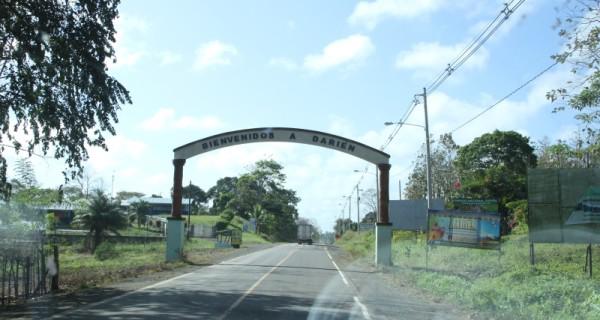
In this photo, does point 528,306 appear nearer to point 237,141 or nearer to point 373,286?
point 373,286

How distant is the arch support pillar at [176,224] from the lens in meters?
32.8

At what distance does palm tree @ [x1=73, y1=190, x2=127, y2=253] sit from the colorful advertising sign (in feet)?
132

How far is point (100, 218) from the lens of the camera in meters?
57.0

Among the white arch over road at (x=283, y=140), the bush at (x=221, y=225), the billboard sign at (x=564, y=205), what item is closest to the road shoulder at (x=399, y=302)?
the billboard sign at (x=564, y=205)

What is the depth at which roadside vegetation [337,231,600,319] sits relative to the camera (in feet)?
40.0

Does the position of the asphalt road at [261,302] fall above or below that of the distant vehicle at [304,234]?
below

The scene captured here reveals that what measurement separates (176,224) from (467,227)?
Result: 16544 mm

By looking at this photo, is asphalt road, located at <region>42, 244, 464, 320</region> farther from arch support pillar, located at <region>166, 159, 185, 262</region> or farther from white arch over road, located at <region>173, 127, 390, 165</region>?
white arch over road, located at <region>173, 127, 390, 165</region>

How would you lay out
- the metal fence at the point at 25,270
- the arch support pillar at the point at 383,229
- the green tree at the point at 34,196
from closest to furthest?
the metal fence at the point at 25,270 → the green tree at the point at 34,196 → the arch support pillar at the point at 383,229

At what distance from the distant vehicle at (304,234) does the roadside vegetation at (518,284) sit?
6747cm

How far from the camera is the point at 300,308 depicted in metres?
13.8

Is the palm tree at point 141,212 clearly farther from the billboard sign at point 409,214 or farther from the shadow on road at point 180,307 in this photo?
the shadow on road at point 180,307

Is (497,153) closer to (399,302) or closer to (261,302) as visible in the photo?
(399,302)

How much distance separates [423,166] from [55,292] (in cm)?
5583
